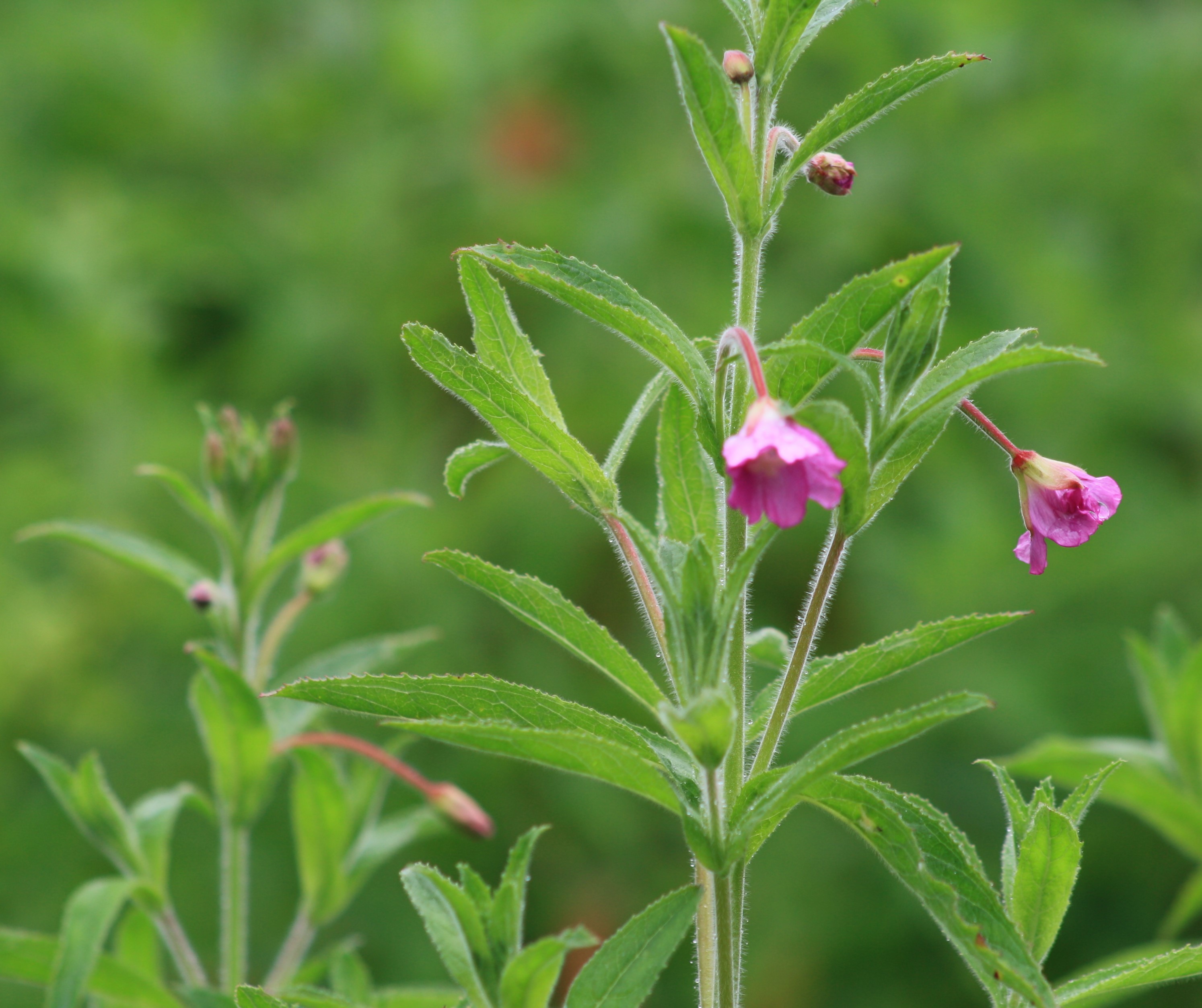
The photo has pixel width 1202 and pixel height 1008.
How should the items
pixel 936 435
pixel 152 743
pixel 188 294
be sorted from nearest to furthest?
pixel 936 435
pixel 152 743
pixel 188 294

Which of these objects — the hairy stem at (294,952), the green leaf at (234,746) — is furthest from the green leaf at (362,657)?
the hairy stem at (294,952)

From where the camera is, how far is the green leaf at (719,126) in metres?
1.00

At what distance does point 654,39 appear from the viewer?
15.4 ft

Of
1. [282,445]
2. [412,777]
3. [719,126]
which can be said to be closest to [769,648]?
[719,126]

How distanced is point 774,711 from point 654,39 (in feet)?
13.3

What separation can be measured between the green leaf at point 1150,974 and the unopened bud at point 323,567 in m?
1.19

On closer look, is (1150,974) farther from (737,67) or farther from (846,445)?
(737,67)

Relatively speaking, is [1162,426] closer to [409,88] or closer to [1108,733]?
[1108,733]

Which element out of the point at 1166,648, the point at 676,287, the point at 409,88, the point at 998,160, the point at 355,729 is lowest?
the point at 355,729

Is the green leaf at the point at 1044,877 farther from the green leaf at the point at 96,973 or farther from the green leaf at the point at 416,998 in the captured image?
the green leaf at the point at 96,973

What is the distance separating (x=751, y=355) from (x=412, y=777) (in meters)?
0.93

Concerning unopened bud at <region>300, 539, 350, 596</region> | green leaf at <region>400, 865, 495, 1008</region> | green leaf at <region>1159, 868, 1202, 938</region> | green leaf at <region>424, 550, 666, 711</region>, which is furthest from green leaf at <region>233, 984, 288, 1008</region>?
green leaf at <region>1159, 868, 1202, 938</region>

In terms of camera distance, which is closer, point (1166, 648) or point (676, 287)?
point (1166, 648)

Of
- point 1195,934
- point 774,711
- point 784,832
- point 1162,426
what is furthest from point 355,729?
point 774,711
